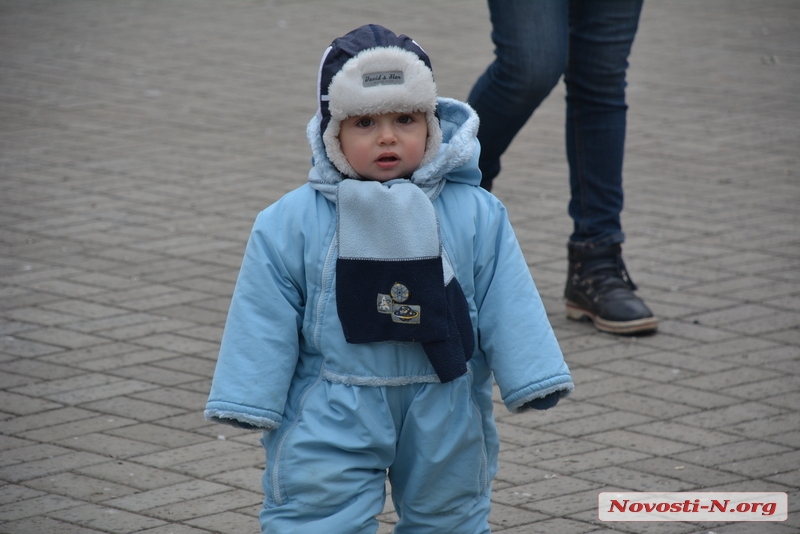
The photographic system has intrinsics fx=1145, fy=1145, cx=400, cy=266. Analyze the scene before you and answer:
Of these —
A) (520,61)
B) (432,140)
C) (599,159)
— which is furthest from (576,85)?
(432,140)

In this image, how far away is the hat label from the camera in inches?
90.3

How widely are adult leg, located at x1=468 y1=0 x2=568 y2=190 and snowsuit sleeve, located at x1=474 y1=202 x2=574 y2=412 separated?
1798 mm

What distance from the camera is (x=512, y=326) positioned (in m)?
2.36

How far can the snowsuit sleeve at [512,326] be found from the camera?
234 centimetres

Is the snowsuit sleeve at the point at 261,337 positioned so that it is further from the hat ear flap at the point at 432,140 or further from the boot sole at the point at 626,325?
the boot sole at the point at 626,325

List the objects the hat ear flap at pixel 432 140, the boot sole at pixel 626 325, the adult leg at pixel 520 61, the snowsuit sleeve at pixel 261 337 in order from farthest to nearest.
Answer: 1. the boot sole at pixel 626 325
2. the adult leg at pixel 520 61
3. the hat ear flap at pixel 432 140
4. the snowsuit sleeve at pixel 261 337

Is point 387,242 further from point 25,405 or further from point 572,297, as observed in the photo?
point 572,297

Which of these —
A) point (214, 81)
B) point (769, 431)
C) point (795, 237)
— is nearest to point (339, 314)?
point (769, 431)

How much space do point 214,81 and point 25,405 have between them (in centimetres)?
558

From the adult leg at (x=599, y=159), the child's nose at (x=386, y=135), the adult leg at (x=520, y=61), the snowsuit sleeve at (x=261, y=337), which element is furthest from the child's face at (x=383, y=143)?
the adult leg at (x=599, y=159)

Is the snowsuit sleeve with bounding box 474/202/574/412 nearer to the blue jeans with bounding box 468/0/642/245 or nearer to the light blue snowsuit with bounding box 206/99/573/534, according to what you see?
the light blue snowsuit with bounding box 206/99/573/534

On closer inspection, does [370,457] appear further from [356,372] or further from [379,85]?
[379,85]

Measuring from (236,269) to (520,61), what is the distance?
1.68 meters

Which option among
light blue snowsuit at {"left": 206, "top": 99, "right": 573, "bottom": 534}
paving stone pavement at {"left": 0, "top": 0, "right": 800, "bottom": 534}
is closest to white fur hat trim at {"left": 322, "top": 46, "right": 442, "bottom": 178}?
Answer: light blue snowsuit at {"left": 206, "top": 99, "right": 573, "bottom": 534}
